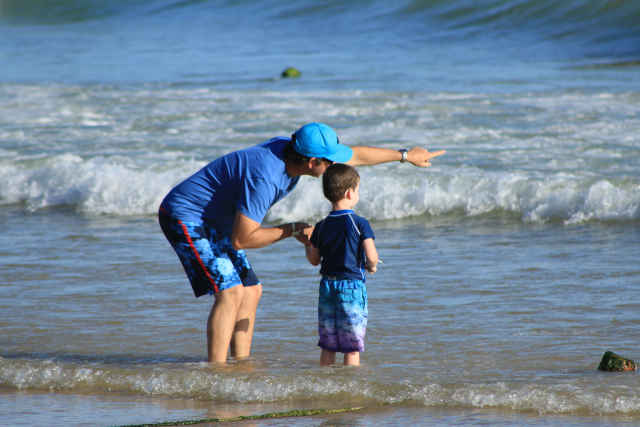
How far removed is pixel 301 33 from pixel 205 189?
30.5 m

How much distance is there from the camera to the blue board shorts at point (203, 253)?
15.0ft

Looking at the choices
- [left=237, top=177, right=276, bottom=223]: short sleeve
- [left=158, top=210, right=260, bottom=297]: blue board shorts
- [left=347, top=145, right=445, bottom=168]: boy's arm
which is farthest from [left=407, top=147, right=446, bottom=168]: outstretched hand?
[left=158, top=210, right=260, bottom=297]: blue board shorts

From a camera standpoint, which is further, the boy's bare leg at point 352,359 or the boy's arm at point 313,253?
the boy's bare leg at point 352,359

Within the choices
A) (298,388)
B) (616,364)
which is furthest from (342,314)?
(616,364)

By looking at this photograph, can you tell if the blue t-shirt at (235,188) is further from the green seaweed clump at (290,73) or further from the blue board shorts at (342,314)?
the green seaweed clump at (290,73)

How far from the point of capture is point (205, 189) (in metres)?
4.52

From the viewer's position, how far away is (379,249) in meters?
8.03

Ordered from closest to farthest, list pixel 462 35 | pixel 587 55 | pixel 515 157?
pixel 515 157 → pixel 587 55 → pixel 462 35

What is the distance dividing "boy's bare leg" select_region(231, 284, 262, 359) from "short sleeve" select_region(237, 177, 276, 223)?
70 cm

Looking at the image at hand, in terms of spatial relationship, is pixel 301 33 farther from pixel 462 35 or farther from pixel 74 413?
pixel 74 413

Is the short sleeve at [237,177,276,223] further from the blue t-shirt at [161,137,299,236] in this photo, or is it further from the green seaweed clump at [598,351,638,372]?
the green seaweed clump at [598,351,638,372]

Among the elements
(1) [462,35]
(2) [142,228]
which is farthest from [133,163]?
(1) [462,35]

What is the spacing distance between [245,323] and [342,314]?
2.12 feet

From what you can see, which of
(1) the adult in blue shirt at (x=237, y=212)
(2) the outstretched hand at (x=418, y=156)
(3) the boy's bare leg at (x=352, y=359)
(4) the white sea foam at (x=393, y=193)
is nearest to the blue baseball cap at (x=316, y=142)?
(1) the adult in blue shirt at (x=237, y=212)
